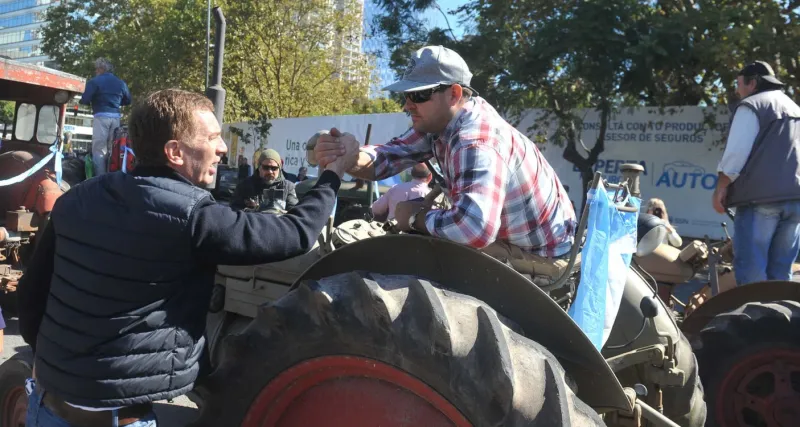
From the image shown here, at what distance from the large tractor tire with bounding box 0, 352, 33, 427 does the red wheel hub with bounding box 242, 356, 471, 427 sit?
60.2 inches

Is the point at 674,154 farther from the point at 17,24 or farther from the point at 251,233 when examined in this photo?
the point at 17,24

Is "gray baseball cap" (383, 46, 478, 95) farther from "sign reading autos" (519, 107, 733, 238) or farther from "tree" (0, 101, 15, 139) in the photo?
"sign reading autos" (519, 107, 733, 238)

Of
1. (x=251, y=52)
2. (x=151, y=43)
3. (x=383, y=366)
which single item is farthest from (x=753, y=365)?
(x=151, y=43)

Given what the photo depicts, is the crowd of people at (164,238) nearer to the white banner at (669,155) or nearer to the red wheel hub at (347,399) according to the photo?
the red wheel hub at (347,399)

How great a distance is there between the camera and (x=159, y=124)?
2.00m

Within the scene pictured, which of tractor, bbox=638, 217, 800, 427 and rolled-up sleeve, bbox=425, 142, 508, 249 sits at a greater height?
rolled-up sleeve, bbox=425, 142, 508, 249

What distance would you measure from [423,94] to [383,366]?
1.18 metres

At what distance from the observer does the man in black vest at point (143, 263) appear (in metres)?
1.91

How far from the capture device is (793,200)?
427 centimetres

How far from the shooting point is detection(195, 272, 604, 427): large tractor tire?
5.91 ft

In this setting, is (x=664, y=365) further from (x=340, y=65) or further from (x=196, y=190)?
(x=340, y=65)

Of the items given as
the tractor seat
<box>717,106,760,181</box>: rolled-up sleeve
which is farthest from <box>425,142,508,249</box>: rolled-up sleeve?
the tractor seat

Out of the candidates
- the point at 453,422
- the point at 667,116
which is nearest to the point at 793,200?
the point at 453,422

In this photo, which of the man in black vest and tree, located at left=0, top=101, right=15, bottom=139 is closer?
the man in black vest
